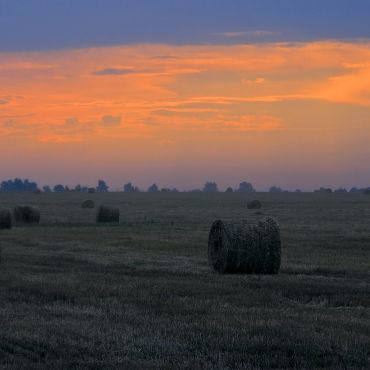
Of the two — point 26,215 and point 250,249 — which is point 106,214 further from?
point 250,249

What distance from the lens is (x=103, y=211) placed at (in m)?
43.2

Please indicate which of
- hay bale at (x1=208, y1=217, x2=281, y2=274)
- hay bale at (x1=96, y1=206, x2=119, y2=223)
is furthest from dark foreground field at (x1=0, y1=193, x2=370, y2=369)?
hay bale at (x1=96, y1=206, x2=119, y2=223)

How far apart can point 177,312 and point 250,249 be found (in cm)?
699

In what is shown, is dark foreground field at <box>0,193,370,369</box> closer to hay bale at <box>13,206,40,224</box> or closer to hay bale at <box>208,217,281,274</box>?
hay bale at <box>208,217,281,274</box>

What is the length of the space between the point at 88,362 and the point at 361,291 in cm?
783

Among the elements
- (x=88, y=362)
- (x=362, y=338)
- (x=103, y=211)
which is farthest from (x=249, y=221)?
(x=103, y=211)

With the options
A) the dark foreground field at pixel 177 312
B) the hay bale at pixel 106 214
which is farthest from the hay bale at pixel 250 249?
the hay bale at pixel 106 214

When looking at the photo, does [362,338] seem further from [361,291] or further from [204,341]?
[361,291]

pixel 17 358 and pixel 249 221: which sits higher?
pixel 249 221

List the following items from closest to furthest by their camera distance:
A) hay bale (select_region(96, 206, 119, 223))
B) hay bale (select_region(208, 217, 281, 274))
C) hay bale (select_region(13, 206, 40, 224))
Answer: hay bale (select_region(208, 217, 281, 274)) → hay bale (select_region(13, 206, 40, 224)) → hay bale (select_region(96, 206, 119, 223))

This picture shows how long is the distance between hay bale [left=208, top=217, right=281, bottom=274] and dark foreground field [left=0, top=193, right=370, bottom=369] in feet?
1.88

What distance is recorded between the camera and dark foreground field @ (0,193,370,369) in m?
9.73

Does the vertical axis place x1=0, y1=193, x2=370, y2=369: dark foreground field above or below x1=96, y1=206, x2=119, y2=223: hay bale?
below

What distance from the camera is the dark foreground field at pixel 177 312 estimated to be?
9727 mm
